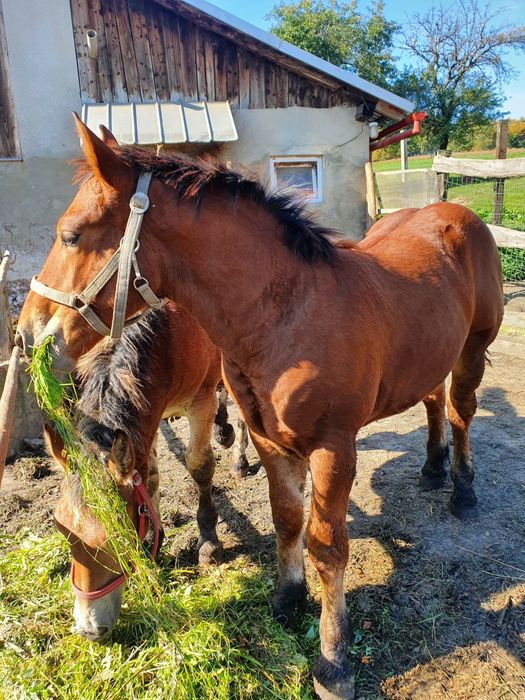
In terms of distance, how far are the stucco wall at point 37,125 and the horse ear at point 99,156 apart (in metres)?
6.98

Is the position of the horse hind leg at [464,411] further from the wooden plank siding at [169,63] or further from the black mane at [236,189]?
the wooden plank siding at [169,63]

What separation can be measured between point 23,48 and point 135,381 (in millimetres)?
7675

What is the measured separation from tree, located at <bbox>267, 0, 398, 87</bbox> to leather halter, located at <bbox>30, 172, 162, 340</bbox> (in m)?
31.0

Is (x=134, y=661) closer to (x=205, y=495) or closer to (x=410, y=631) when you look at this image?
(x=205, y=495)

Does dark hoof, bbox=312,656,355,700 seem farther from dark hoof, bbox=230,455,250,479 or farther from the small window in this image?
the small window

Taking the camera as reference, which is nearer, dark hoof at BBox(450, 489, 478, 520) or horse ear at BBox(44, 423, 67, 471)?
horse ear at BBox(44, 423, 67, 471)

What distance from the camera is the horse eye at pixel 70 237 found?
5.34 ft

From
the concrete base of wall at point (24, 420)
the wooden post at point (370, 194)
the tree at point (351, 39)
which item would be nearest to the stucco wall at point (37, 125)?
the concrete base of wall at point (24, 420)

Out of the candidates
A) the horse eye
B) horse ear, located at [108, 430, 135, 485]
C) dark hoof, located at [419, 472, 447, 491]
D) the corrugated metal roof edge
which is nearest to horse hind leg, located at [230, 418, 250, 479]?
dark hoof, located at [419, 472, 447, 491]

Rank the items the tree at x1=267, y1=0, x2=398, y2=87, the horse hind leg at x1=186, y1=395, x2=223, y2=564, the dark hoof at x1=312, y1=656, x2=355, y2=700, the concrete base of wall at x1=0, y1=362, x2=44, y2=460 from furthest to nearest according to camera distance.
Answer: the tree at x1=267, y1=0, x2=398, y2=87 < the concrete base of wall at x1=0, y1=362, x2=44, y2=460 < the horse hind leg at x1=186, y1=395, x2=223, y2=564 < the dark hoof at x1=312, y1=656, x2=355, y2=700

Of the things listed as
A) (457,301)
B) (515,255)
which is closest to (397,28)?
(515,255)

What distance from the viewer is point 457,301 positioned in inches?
107

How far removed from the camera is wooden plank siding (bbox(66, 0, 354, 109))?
24.5 feet

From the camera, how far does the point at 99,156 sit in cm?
156
